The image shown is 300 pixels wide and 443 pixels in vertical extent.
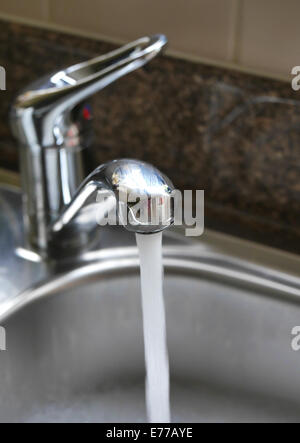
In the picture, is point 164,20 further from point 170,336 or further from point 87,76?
point 170,336

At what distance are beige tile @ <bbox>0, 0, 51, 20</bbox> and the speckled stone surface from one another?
0.04 ft

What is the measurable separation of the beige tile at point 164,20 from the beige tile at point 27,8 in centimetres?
1

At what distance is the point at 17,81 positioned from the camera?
74 centimetres

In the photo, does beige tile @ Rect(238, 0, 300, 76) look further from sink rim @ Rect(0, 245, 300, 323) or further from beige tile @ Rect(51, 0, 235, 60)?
sink rim @ Rect(0, 245, 300, 323)

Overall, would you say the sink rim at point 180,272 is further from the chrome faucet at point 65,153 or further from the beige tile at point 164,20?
the beige tile at point 164,20

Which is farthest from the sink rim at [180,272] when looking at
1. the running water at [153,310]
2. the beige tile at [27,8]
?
the beige tile at [27,8]

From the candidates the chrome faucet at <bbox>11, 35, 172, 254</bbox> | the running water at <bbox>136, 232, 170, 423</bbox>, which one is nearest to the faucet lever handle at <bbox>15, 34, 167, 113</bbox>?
the chrome faucet at <bbox>11, 35, 172, 254</bbox>

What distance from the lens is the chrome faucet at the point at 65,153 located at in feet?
1.68

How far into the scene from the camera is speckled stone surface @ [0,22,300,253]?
62 cm

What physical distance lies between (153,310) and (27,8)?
345mm

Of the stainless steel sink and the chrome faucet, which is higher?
the chrome faucet

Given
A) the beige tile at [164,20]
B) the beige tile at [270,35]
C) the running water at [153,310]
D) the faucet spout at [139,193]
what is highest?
the beige tile at [164,20]

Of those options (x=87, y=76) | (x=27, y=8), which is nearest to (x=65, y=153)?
(x=87, y=76)
